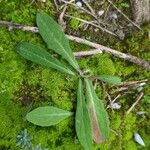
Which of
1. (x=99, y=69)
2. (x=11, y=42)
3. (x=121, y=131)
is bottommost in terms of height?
(x=121, y=131)

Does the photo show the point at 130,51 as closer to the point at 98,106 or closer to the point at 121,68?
the point at 121,68

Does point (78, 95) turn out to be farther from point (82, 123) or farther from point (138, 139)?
point (138, 139)

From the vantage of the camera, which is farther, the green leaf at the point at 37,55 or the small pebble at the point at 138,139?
the small pebble at the point at 138,139

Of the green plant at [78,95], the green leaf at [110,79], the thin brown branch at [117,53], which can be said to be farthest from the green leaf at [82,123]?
the thin brown branch at [117,53]

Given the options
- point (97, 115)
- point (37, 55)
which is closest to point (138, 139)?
point (97, 115)

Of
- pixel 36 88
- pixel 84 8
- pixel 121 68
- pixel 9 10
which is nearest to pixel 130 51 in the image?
pixel 121 68

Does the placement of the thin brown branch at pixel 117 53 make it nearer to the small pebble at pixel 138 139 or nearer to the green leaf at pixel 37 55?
the green leaf at pixel 37 55
